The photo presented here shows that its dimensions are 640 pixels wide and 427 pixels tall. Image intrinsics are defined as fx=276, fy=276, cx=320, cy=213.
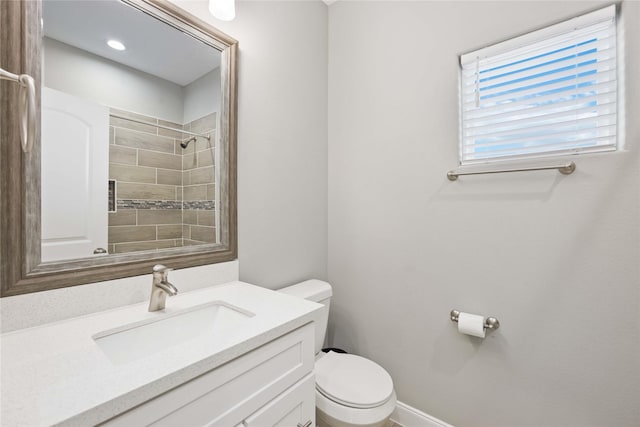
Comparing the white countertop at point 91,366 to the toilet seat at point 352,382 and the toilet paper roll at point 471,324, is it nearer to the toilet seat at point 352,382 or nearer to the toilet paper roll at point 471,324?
the toilet seat at point 352,382

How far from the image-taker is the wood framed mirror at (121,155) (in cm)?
78

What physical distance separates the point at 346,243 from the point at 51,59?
1.55 m

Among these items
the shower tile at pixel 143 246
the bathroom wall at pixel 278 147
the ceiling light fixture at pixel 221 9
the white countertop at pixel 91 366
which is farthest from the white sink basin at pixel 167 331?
the ceiling light fixture at pixel 221 9

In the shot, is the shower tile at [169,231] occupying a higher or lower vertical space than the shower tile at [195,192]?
lower

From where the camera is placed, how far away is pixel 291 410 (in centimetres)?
88

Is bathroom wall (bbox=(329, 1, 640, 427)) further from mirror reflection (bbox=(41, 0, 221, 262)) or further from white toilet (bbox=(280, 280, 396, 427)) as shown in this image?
mirror reflection (bbox=(41, 0, 221, 262))

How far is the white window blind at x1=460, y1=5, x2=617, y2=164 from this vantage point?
1.07 m

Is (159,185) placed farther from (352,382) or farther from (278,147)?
(352,382)

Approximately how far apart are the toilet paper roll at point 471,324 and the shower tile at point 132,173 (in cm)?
148

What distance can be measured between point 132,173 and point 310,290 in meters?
1.00

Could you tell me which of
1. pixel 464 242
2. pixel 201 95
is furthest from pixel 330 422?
pixel 201 95

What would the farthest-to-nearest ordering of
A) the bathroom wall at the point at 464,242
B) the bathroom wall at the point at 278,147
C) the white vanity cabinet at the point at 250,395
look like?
1. the bathroom wall at the point at 278,147
2. the bathroom wall at the point at 464,242
3. the white vanity cabinet at the point at 250,395

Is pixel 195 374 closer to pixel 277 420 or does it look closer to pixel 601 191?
pixel 277 420

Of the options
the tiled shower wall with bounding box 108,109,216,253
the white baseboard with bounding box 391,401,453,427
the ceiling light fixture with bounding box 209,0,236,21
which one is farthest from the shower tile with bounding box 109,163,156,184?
the white baseboard with bounding box 391,401,453,427
